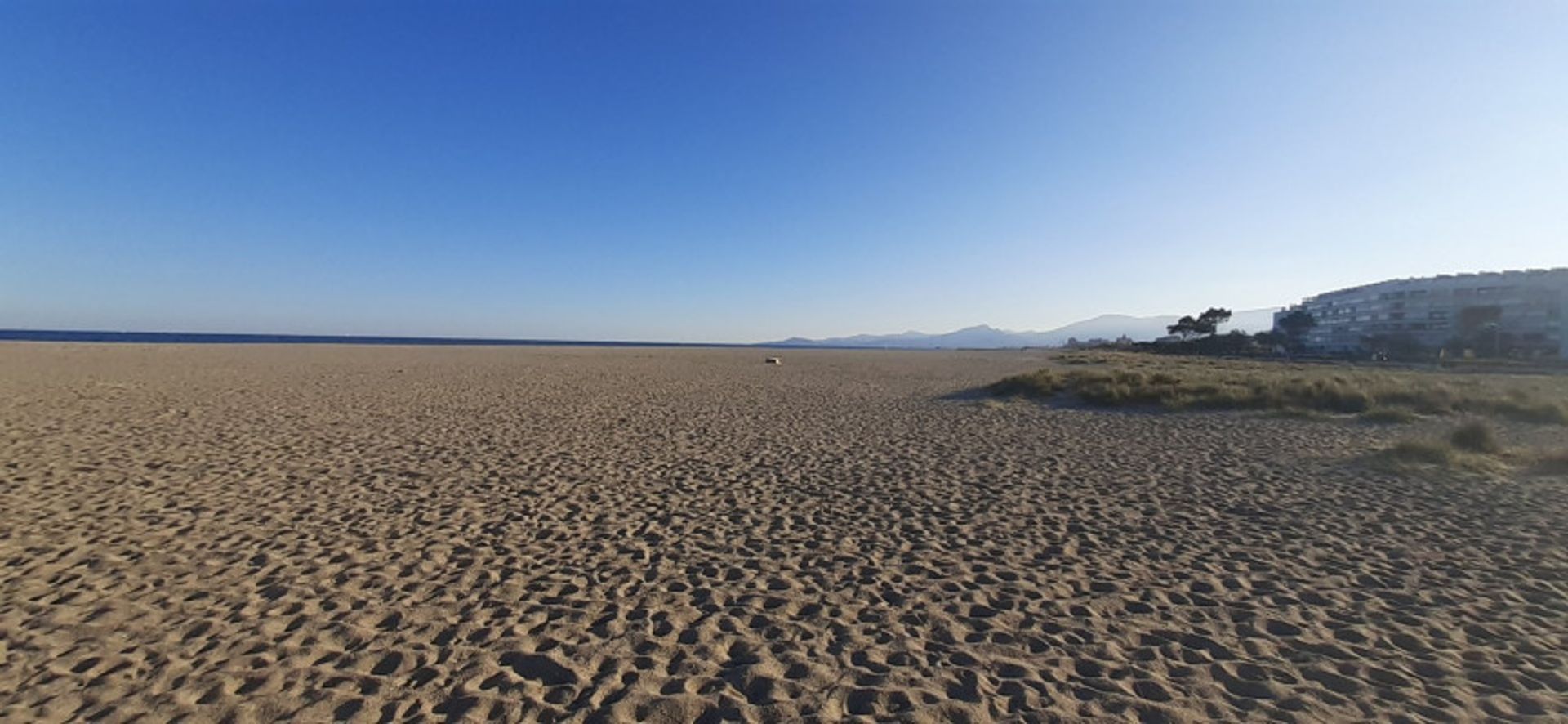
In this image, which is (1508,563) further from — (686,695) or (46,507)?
(46,507)

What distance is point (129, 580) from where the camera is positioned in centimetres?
484

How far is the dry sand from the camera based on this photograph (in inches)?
137

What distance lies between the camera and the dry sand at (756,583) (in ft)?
11.4

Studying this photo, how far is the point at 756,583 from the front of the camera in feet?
16.4

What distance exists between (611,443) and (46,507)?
6452 mm

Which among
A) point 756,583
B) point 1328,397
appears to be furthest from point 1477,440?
point 756,583

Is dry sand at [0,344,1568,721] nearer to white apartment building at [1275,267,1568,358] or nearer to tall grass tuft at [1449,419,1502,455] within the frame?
tall grass tuft at [1449,419,1502,455]

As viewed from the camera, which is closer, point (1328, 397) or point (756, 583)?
point (756, 583)

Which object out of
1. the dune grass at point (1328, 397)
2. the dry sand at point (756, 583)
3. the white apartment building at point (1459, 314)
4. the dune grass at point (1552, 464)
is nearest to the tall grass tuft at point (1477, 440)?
the dune grass at point (1552, 464)

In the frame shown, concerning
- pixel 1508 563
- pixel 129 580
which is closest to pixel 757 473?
pixel 129 580

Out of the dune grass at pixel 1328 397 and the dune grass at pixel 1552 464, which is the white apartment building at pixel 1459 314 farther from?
the dune grass at pixel 1552 464

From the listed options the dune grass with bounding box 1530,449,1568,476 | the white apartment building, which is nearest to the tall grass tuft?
the dune grass with bounding box 1530,449,1568,476

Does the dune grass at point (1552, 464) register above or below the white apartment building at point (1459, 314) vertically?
below

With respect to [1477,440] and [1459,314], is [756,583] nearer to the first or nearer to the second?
[1477,440]
